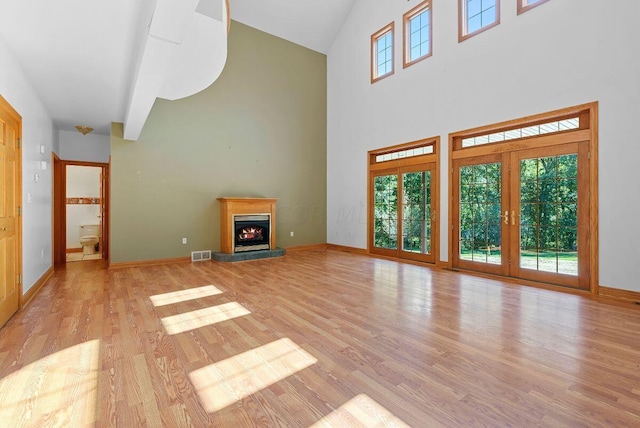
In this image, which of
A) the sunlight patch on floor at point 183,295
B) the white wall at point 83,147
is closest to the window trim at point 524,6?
the sunlight patch on floor at point 183,295

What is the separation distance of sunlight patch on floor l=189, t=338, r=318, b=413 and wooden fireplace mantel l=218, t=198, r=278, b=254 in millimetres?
4442

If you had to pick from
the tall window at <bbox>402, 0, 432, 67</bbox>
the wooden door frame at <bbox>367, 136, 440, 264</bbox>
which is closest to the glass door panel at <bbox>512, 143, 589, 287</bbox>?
the wooden door frame at <bbox>367, 136, 440, 264</bbox>

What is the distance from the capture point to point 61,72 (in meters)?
3.57

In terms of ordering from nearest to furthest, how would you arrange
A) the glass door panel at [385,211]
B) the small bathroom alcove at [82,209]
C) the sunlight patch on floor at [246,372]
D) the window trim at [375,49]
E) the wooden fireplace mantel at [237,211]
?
the sunlight patch on floor at [246,372]
the wooden fireplace mantel at [237,211]
the window trim at [375,49]
the glass door panel at [385,211]
the small bathroom alcove at [82,209]

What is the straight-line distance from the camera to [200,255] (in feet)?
21.6

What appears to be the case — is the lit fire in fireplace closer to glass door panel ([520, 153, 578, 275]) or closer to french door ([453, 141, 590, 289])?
french door ([453, 141, 590, 289])

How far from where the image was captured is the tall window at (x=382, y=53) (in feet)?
22.6

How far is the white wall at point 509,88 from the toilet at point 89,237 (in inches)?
242

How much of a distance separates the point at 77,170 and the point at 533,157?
10.1 metres

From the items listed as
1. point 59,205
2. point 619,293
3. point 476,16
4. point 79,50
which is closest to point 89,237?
point 59,205

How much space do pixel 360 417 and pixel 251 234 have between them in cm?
571

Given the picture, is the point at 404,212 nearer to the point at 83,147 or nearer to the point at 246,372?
the point at 246,372

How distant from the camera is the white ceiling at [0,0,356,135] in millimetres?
2492

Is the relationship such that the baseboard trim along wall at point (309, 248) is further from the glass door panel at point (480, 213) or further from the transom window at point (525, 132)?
the transom window at point (525, 132)
